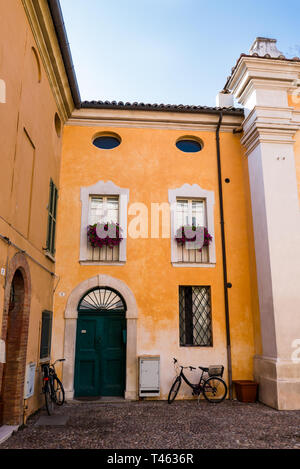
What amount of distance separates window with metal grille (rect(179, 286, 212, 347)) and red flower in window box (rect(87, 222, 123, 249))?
2066 millimetres

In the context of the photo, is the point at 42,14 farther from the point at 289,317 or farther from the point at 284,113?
the point at 289,317

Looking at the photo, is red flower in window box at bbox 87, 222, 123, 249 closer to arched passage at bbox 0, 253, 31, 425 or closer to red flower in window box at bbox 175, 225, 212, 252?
red flower in window box at bbox 175, 225, 212, 252

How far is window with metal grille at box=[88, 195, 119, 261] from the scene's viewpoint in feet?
31.0

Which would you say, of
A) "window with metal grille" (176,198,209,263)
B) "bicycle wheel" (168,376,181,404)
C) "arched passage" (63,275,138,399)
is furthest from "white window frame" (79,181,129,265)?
"bicycle wheel" (168,376,181,404)

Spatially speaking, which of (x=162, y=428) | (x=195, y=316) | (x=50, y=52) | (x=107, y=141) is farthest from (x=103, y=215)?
(x=162, y=428)

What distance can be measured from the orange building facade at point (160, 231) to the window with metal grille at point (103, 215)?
4 cm

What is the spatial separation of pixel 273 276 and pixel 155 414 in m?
3.92

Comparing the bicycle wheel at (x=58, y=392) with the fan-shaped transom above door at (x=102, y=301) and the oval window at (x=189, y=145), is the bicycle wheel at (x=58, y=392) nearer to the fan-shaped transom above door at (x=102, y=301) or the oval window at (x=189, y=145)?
the fan-shaped transom above door at (x=102, y=301)

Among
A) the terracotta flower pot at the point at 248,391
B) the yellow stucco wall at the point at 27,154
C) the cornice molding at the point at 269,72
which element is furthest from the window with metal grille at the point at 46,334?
the cornice molding at the point at 269,72

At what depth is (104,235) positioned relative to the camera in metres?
9.38

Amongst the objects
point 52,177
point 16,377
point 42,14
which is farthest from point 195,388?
point 42,14

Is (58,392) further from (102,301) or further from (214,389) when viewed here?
(214,389)
